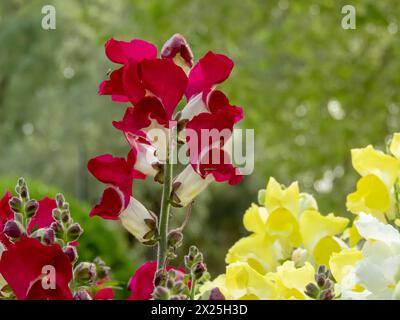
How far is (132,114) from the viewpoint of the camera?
685 millimetres

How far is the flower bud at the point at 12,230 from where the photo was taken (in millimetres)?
643

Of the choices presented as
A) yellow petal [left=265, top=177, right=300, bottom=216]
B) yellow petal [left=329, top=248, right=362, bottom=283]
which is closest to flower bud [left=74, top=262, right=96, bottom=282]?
yellow petal [left=329, top=248, right=362, bottom=283]

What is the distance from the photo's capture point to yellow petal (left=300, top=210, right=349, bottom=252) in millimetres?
914

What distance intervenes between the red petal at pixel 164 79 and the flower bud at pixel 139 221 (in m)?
0.10

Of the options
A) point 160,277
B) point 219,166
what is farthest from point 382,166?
point 160,277

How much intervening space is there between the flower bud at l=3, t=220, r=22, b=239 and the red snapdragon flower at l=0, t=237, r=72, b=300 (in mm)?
27

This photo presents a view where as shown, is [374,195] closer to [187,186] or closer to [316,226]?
[316,226]

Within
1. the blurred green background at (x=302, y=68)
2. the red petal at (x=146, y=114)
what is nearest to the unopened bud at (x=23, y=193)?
the red petal at (x=146, y=114)

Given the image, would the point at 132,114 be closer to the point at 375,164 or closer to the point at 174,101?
the point at 174,101

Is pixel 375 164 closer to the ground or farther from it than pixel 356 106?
closer to the ground

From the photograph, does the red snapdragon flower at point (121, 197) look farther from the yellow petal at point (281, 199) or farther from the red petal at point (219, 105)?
the yellow petal at point (281, 199)

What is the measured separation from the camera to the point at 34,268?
61 cm

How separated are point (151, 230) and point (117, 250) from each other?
2.26m
